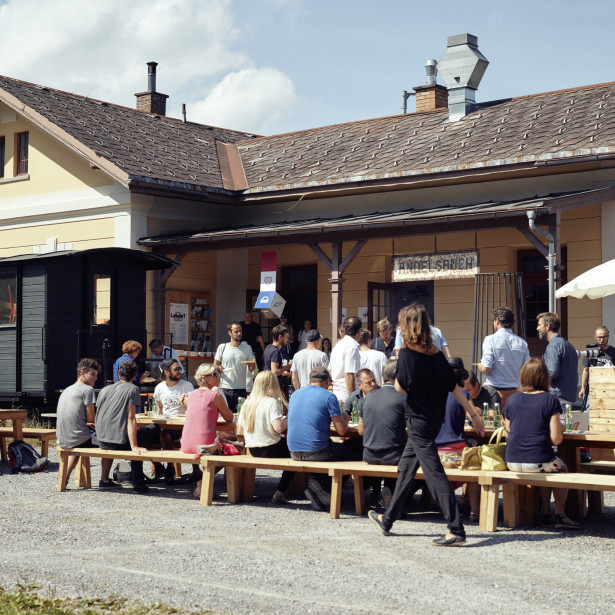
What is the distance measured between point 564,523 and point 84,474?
4832 millimetres

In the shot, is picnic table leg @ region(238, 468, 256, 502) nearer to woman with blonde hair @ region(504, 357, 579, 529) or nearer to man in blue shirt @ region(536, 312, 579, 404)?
woman with blonde hair @ region(504, 357, 579, 529)

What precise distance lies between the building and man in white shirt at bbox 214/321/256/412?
3.94 metres

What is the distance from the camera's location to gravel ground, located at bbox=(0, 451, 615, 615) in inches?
221

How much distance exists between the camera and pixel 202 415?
32.0 feet

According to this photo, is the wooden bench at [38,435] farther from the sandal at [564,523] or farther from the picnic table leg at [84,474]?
the sandal at [564,523]

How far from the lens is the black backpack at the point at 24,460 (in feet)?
38.3

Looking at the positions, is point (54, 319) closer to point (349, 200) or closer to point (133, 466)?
point (349, 200)

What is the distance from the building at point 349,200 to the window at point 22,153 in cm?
3

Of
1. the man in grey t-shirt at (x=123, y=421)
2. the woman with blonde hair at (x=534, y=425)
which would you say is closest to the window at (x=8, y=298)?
the man in grey t-shirt at (x=123, y=421)

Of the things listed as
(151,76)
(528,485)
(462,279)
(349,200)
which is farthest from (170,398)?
(151,76)

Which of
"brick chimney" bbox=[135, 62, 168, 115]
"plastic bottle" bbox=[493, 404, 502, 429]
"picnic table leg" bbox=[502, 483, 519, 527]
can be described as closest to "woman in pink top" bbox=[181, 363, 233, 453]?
"plastic bottle" bbox=[493, 404, 502, 429]

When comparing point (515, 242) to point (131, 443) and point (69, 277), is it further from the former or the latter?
point (131, 443)

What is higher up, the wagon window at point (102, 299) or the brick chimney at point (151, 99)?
the brick chimney at point (151, 99)

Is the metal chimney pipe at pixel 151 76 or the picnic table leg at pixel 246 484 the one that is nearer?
the picnic table leg at pixel 246 484
